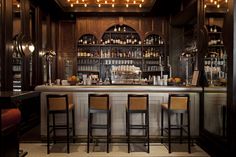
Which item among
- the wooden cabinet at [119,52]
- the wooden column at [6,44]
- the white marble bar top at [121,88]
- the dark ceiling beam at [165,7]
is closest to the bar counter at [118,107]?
the white marble bar top at [121,88]

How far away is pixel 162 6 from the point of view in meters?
8.17

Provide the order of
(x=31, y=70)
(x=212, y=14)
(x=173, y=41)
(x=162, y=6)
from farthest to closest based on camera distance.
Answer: (x=173, y=41) < (x=162, y=6) < (x=31, y=70) < (x=212, y=14)

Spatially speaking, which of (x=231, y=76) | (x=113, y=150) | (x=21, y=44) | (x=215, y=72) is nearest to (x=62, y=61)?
(x=21, y=44)

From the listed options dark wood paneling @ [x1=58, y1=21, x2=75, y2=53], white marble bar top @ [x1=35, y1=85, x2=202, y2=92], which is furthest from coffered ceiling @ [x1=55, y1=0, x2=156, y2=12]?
white marble bar top @ [x1=35, y1=85, x2=202, y2=92]

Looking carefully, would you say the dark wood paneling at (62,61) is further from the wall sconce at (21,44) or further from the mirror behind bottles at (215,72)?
the mirror behind bottles at (215,72)

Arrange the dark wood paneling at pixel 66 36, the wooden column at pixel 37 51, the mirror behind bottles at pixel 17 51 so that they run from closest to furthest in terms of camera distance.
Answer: the mirror behind bottles at pixel 17 51 → the wooden column at pixel 37 51 → the dark wood paneling at pixel 66 36

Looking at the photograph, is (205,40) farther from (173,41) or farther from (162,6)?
(173,41)

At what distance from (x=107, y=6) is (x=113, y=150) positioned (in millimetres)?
4922

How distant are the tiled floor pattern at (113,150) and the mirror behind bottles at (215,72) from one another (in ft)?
2.01

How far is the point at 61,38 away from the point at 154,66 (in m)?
3.35

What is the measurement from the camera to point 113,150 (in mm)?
5277

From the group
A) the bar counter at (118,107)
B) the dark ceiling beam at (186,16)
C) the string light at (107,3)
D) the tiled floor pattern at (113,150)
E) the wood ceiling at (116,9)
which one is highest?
the string light at (107,3)

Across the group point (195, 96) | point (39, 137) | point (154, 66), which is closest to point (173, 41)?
point (154, 66)

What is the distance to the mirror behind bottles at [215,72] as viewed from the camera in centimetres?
463
